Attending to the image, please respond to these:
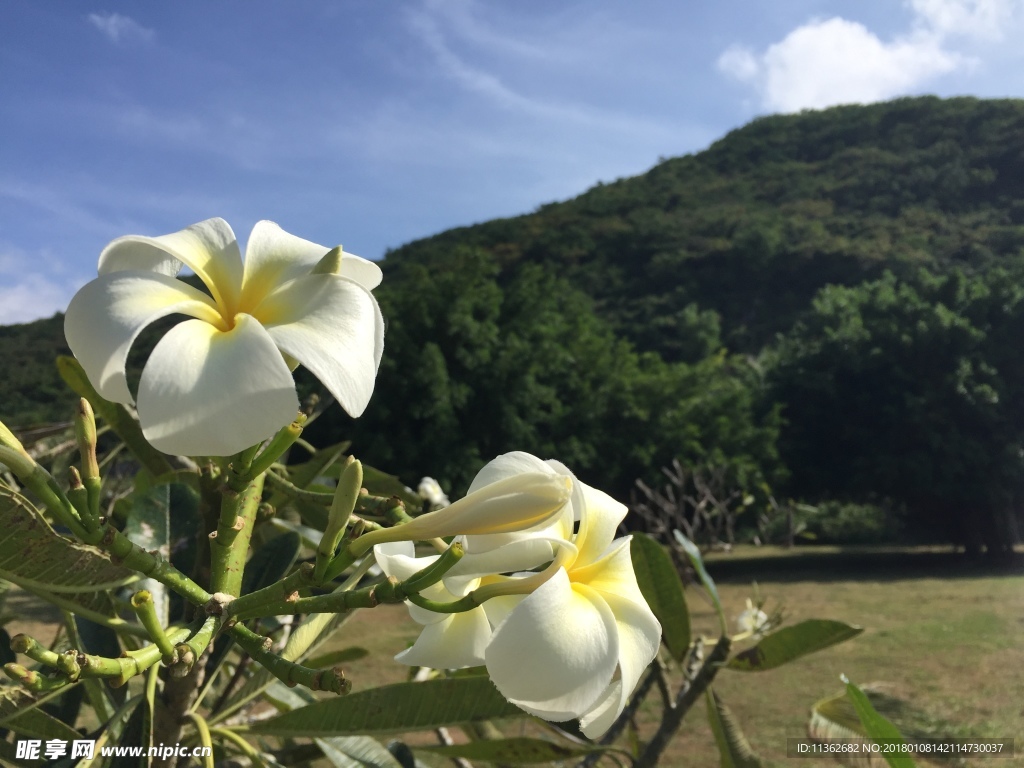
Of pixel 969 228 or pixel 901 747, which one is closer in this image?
pixel 901 747

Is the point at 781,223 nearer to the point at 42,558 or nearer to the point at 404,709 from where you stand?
the point at 404,709

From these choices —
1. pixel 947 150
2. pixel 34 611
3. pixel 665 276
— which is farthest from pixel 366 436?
pixel 947 150

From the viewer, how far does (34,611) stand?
28.9 feet

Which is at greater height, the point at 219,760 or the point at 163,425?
the point at 163,425

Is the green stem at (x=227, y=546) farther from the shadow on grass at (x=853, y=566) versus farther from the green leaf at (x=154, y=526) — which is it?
the shadow on grass at (x=853, y=566)

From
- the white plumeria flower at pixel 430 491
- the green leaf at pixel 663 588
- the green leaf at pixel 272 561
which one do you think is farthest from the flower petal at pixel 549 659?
the white plumeria flower at pixel 430 491

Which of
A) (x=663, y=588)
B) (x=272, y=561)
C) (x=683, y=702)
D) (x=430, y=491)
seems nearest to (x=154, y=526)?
(x=272, y=561)

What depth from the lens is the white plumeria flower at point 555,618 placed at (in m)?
0.38

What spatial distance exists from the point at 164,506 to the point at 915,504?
59.5 feet

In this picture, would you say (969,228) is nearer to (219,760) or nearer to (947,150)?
(947,150)

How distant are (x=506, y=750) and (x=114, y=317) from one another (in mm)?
797

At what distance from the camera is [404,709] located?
792 mm

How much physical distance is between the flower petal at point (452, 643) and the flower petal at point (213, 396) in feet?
0.74

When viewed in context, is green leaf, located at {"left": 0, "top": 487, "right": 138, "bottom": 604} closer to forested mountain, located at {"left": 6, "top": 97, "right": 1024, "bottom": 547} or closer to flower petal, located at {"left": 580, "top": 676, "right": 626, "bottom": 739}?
flower petal, located at {"left": 580, "top": 676, "right": 626, "bottom": 739}
